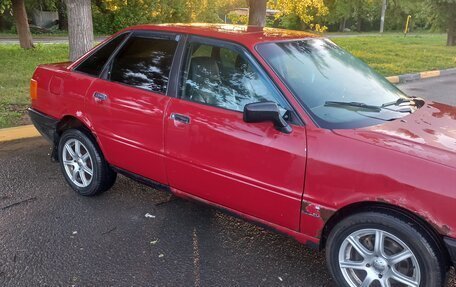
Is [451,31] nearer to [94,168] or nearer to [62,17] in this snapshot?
[94,168]

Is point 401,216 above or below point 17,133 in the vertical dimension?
above

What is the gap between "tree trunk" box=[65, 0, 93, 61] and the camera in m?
7.23

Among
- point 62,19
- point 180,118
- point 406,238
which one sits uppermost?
point 180,118

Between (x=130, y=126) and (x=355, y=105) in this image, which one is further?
(x=130, y=126)

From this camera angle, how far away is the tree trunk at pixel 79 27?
7.23 meters

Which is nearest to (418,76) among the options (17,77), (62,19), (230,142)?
(17,77)

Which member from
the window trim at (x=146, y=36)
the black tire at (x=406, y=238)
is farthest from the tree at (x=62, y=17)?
the black tire at (x=406, y=238)

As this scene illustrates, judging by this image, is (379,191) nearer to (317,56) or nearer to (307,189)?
(307,189)

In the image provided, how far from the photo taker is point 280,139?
2.85 meters

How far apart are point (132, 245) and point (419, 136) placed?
216 cm

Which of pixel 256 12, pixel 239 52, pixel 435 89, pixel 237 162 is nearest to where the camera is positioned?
pixel 237 162

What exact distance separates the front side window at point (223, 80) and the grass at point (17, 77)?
3844 millimetres

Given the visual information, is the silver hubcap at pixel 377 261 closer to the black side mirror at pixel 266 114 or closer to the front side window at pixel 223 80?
the black side mirror at pixel 266 114

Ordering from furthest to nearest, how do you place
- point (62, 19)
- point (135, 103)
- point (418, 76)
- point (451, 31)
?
point (62, 19)
point (451, 31)
point (418, 76)
point (135, 103)
